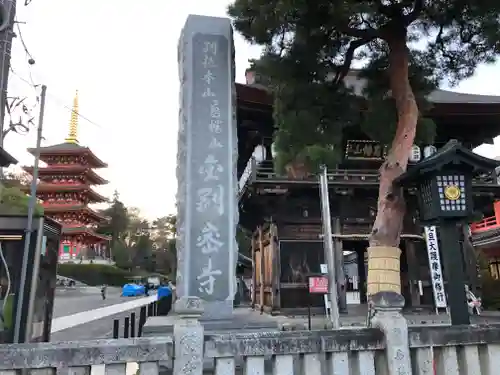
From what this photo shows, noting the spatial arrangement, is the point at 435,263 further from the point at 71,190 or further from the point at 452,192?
the point at 71,190

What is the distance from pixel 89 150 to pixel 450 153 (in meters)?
39.8

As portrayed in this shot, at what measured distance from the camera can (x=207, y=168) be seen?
6422 mm

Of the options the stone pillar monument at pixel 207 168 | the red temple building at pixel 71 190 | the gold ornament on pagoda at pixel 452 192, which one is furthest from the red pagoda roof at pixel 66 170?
the gold ornament on pagoda at pixel 452 192

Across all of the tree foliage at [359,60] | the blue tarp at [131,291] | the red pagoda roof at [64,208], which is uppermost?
the red pagoda roof at [64,208]

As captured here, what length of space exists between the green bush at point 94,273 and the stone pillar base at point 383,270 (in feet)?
131

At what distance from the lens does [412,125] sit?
17.1ft

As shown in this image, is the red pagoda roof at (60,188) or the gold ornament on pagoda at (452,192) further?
the red pagoda roof at (60,188)

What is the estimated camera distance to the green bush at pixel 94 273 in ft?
130

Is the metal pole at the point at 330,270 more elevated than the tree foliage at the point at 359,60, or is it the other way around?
the tree foliage at the point at 359,60

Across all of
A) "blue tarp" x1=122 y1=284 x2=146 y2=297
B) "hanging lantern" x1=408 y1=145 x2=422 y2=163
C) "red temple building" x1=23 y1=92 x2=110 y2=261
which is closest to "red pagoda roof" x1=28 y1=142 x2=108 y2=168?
"red temple building" x1=23 y1=92 x2=110 y2=261

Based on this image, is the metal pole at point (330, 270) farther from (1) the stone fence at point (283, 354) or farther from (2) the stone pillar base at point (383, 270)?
(1) the stone fence at point (283, 354)

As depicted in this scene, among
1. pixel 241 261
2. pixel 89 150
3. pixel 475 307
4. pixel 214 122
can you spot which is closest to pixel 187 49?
pixel 214 122

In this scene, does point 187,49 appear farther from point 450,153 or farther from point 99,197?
point 99,197

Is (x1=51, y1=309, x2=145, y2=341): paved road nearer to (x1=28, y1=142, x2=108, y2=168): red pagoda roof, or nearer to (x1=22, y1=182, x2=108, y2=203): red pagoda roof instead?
(x1=22, y1=182, x2=108, y2=203): red pagoda roof
